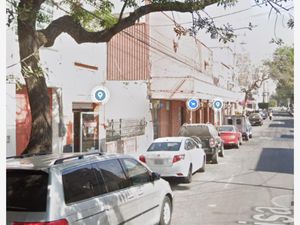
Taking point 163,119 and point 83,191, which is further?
point 163,119

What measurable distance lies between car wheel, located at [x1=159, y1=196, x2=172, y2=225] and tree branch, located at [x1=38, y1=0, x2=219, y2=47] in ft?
10.5

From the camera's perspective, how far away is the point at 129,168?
6.74 m

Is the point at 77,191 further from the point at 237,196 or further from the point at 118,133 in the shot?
the point at 118,133

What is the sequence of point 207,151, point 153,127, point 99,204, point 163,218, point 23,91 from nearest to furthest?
point 99,204, point 163,218, point 23,91, point 207,151, point 153,127

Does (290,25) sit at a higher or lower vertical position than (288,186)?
higher

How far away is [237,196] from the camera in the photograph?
1077 centimetres

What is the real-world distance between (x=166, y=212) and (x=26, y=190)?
3.50 meters

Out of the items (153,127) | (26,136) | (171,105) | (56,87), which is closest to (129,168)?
(26,136)

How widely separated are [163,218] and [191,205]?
234 cm

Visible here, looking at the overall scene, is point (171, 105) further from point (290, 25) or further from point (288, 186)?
point (290, 25)

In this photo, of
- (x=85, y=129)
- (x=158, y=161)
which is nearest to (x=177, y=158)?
(x=158, y=161)

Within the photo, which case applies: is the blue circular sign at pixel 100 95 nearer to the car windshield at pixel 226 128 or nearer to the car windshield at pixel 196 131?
the car windshield at pixel 196 131

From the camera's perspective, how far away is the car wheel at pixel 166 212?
7.57 metres

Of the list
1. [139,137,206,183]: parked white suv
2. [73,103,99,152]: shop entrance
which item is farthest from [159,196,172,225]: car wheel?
[73,103,99,152]: shop entrance
